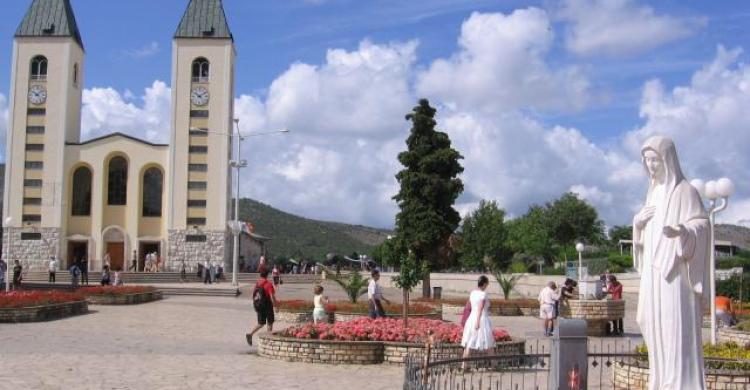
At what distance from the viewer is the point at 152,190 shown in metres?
57.9

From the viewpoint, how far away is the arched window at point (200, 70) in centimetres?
5616

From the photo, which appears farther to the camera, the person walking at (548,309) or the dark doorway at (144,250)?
the dark doorway at (144,250)

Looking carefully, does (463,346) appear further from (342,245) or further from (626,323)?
(342,245)

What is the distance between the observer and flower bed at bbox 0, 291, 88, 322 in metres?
21.5

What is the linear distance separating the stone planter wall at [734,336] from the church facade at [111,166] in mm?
40129

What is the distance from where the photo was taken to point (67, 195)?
56.8 meters

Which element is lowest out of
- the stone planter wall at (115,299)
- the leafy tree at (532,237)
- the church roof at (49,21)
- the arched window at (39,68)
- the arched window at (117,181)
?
the stone planter wall at (115,299)

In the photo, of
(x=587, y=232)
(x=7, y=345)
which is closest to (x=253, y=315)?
(x=7, y=345)

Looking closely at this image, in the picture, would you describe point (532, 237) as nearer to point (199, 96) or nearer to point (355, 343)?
point (199, 96)

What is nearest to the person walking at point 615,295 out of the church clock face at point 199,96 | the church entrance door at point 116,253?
the church clock face at point 199,96

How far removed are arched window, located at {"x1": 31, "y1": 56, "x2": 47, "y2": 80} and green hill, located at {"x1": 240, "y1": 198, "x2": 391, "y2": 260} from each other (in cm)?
5885

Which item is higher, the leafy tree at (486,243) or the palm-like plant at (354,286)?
the leafy tree at (486,243)

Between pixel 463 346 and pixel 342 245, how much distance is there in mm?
115022

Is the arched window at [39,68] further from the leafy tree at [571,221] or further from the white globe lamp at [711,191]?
the white globe lamp at [711,191]
